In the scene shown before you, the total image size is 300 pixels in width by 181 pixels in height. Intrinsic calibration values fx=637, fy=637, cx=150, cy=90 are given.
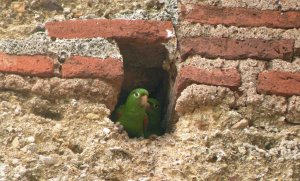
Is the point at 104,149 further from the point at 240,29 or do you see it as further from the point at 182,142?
the point at 240,29

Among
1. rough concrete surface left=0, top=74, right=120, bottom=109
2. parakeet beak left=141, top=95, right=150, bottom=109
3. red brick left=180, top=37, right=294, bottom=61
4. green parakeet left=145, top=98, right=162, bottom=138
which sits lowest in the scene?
green parakeet left=145, top=98, right=162, bottom=138

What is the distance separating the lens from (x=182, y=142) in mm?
2051

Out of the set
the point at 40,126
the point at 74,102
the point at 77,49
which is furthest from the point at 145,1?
the point at 40,126

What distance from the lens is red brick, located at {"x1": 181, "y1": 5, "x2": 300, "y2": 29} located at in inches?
89.6

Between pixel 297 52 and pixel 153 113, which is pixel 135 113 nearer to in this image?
pixel 153 113

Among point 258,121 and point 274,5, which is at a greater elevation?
point 274,5

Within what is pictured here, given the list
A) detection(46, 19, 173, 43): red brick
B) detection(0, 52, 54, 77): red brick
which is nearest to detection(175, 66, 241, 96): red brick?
detection(46, 19, 173, 43): red brick

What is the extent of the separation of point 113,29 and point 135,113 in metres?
0.55

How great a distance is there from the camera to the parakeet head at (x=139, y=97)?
8.70 ft

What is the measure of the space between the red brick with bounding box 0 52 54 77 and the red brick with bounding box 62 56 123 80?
0.18 ft

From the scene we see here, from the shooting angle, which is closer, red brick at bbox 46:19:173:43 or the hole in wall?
red brick at bbox 46:19:173:43

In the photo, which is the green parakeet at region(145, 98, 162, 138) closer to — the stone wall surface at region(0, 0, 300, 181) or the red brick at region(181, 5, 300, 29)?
the stone wall surface at region(0, 0, 300, 181)

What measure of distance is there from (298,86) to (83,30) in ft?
A: 2.51

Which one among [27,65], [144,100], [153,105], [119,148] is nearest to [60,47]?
[27,65]
